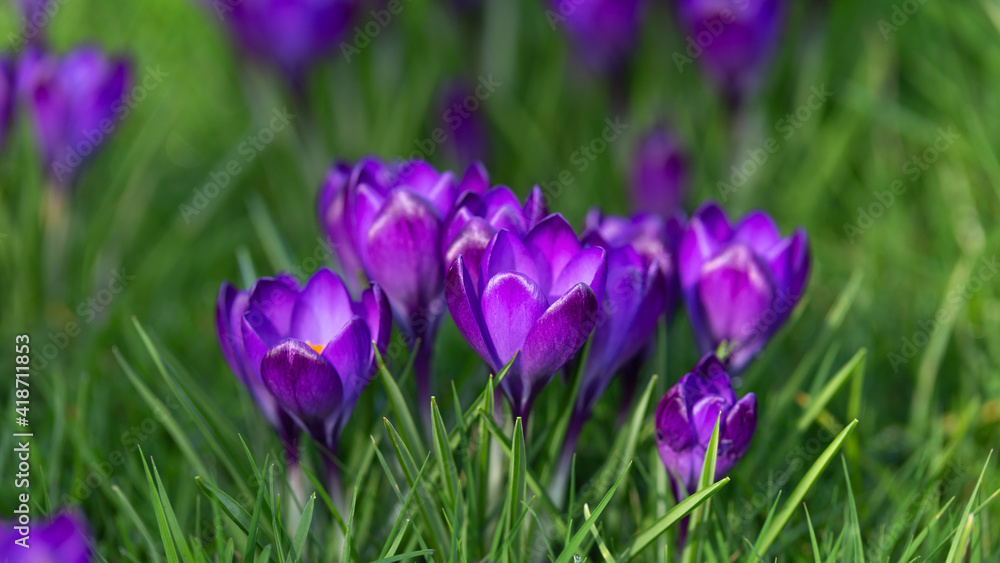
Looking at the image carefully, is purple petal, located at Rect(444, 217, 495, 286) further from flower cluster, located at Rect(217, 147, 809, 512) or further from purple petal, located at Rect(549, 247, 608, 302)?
purple petal, located at Rect(549, 247, 608, 302)

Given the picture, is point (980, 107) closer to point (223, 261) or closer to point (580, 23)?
point (580, 23)

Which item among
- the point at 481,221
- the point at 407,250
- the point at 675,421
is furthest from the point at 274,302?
the point at 675,421

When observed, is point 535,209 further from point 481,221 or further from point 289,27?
point 289,27

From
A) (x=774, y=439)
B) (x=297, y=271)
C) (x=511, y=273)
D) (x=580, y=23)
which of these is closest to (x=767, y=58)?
(x=580, y=23)

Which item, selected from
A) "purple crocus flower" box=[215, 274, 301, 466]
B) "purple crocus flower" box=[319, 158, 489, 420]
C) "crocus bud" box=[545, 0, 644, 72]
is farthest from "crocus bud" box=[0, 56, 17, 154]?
"crocus bud" box=[545, 0, 644, 72]

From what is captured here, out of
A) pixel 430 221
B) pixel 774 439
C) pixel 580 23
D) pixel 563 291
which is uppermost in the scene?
pixel 580 23

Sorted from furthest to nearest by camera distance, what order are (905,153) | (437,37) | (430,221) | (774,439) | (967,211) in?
(437,37)
(905,153)
(967,211)
(774,439)
(430,221)
